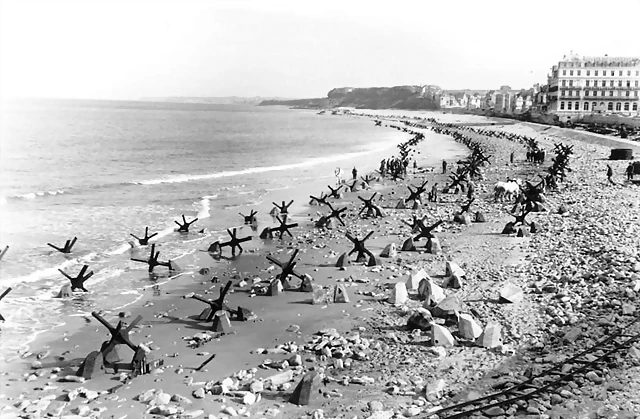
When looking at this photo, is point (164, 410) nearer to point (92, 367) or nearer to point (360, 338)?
point (92, 367)

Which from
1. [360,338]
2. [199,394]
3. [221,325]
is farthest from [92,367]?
[360,338]

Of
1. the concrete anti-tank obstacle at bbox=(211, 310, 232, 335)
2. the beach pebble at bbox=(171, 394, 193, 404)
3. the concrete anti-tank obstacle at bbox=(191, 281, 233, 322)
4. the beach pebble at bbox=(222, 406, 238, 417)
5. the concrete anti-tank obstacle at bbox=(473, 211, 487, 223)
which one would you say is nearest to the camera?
the beach pebble at bbox=(222, 406, 238, 417)

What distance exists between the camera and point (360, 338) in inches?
514

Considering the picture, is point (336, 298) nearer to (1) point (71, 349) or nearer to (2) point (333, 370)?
(2) point (333, 370)

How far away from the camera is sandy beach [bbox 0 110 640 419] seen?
33.8 ft

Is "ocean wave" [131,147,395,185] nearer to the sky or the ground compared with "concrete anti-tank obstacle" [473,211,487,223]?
nearer to the ground

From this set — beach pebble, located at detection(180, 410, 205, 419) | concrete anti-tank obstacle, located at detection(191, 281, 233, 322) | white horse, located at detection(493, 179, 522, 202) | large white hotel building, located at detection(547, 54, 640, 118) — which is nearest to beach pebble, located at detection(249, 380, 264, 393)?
beach pebble, located at detection(180, 410, 205, 419)

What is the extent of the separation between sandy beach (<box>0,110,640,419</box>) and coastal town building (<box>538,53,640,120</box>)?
359 ft

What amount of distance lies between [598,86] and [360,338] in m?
124

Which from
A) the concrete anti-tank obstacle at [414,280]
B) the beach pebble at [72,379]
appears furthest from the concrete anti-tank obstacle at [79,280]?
the concrete anti-tank obstacle at [414,280]

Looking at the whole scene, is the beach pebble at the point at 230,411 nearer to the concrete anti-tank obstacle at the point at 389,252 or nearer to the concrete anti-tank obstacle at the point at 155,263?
the concrete anti-tank obstacle at the point at 155,263

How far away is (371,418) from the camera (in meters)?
9.75

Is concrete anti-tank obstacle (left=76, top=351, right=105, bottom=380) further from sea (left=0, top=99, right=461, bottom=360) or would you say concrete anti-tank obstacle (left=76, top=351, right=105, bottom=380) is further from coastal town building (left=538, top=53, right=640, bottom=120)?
coastal town building (left=538, top=53, right=640, bottom=120)

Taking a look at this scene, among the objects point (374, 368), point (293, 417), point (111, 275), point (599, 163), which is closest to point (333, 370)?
point (374, 368)
